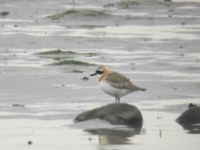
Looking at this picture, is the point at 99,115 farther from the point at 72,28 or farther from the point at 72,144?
the point at 72,28

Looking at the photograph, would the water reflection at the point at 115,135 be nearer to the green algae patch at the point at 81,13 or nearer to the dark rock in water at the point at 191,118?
the dark rock in water at the point at 191,118

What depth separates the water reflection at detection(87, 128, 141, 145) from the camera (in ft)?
50.9

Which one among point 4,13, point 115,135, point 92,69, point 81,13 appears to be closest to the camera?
point 115,135

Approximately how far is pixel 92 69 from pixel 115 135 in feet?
27.0

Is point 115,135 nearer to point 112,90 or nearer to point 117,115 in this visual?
point 117,115

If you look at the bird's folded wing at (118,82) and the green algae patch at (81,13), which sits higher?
the bird's folded wing at (118,82)

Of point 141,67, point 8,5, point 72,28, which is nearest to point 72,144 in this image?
point 141,67

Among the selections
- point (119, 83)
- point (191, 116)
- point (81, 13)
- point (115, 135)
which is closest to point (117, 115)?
point (115, 135)

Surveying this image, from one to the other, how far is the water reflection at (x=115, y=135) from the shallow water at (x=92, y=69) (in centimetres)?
2

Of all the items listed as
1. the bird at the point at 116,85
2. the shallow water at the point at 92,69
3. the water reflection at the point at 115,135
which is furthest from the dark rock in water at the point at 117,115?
the bird at the point at 116,85

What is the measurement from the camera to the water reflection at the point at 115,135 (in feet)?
50.9

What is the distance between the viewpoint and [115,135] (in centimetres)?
1612

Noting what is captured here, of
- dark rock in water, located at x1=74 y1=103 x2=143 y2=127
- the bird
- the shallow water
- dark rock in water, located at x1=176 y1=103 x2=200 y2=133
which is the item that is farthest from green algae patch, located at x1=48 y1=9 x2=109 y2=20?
dark rock in water, located at x1=176 y1=103 x2=200 y2=133

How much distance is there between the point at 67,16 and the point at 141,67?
12.5m
